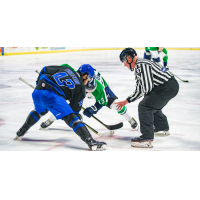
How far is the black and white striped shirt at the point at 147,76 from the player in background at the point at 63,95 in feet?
1.65

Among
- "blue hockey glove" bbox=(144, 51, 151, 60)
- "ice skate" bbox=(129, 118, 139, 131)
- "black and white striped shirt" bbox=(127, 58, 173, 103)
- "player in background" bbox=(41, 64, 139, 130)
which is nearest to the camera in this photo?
"black and white striped shirt" bbox=(127, 58, 173, 103)

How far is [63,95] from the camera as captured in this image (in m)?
2.54

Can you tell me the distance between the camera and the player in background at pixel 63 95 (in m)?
2.45

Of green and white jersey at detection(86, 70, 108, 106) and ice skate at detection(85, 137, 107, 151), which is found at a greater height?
green and white jersey at detection(86, 70, 108, 106)

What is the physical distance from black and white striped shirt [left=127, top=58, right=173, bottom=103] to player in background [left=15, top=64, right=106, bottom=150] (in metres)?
0.50

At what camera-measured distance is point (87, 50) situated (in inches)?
556

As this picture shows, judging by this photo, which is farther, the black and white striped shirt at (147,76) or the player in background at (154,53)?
the player in background at (154,53)

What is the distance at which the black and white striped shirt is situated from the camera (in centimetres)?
262

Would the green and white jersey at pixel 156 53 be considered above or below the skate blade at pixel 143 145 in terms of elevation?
above

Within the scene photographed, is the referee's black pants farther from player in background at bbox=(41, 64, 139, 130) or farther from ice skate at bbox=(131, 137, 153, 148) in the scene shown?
player in background at bbox=(41, 64, 139, 130)

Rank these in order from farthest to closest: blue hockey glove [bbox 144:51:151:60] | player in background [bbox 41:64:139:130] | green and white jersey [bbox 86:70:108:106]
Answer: blue hockey glove [bbox 144:51:151:60], green and white jersey [bbox 86:70:108:106], player in background [bbox 41:64:139:130]

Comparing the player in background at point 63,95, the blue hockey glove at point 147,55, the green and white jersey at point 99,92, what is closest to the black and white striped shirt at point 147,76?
the green and white jersey at point 99,92

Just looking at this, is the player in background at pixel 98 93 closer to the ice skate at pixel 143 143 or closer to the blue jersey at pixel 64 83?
the blue jersey at pixel 64 83

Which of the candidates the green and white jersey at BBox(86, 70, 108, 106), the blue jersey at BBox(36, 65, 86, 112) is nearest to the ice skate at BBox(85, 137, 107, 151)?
the blue jersey at BBox(36, 65, 86, 112)
